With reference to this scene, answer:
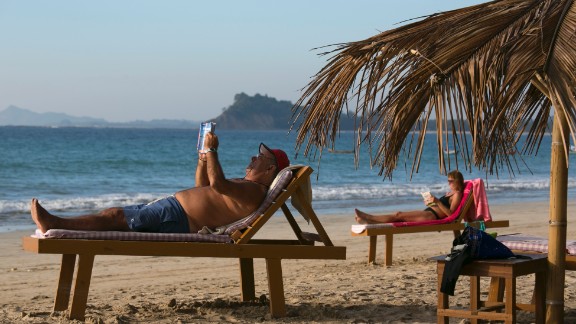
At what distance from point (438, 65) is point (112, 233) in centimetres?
198

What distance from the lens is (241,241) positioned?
5121 millimetres

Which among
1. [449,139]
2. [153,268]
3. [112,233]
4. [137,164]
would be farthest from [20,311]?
[137,164]

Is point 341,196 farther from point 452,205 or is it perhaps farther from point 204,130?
point 204,130

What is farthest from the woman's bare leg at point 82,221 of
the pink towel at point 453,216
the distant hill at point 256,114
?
the distant hill at point 256,114

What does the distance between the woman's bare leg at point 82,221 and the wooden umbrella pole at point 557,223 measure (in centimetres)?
226

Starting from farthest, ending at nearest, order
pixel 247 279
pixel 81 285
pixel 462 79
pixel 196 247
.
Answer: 1. pixel 247 279
2. pixel 196 247
3. pixel 81 285
4. pixel 462 79

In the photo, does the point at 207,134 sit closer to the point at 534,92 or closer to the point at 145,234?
the point at 145,234

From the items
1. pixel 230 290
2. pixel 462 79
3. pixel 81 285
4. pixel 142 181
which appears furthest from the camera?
pixel 142 181

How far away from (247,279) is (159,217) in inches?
32.8

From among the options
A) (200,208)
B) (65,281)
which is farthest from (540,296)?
(65,281)

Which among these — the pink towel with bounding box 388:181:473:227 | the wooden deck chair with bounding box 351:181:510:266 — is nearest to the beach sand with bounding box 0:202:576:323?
the wooden deck chair with bounding box 351:181:510:266

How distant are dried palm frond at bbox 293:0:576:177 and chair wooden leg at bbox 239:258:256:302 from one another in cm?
154

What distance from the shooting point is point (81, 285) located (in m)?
4.92

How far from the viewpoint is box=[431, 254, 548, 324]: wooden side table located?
4426 mm
